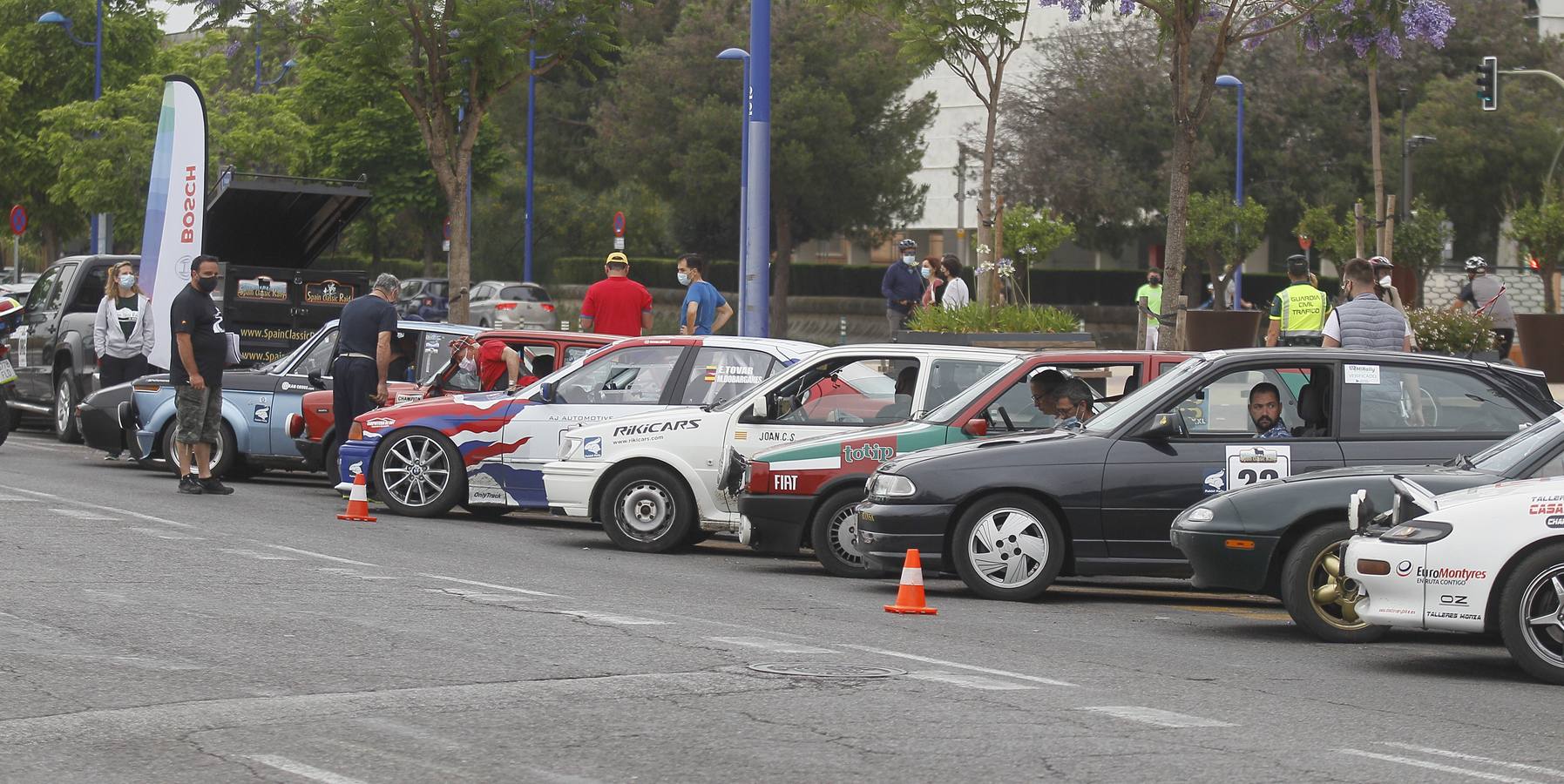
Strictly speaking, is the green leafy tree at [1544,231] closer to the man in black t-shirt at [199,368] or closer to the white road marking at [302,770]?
the man in black t-shirt at [199,368]

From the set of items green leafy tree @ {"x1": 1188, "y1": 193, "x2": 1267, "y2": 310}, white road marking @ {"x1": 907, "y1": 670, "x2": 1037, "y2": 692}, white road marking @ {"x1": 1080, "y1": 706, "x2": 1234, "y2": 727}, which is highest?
green leafy tree @ {"x1": 1188, "y1": 193, "x2": 1267, "y2": 310}

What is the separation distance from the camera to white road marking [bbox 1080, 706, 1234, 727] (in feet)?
23.7

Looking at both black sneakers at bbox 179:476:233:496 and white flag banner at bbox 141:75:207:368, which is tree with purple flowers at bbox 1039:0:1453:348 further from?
white flag banner at bbox 141:75:207:368

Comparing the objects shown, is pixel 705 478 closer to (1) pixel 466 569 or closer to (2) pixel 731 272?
(1) pixel 466 569

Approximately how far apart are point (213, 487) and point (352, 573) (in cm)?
514

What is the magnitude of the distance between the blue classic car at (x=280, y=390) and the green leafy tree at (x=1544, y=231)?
65.7ft

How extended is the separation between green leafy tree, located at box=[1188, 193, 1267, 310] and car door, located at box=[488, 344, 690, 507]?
30.9 m

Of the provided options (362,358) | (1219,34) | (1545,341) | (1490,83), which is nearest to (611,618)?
Answer: (362,358)

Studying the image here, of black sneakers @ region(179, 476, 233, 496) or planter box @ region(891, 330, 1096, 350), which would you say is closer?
black sneakers @ region(179, 476, 233, 496)

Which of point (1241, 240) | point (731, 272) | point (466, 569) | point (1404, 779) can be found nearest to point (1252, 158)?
point (1241, 240)

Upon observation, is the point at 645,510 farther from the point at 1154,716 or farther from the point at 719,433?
the point at 1154,716

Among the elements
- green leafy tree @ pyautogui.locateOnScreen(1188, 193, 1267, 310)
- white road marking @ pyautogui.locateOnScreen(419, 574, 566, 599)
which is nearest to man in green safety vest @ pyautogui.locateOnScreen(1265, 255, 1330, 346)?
white road marking @ pyautogui.locateOnScreen(419, 574, 566, 599)

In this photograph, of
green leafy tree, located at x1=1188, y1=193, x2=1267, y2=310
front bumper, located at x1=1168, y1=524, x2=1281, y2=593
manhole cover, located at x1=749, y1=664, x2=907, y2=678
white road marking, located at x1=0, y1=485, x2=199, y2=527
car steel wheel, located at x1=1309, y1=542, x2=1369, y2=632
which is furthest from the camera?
green leafy tree, located at x1=1188, y1=193, x2=1267, y2=310

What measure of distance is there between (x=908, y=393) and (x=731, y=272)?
48.5 m
